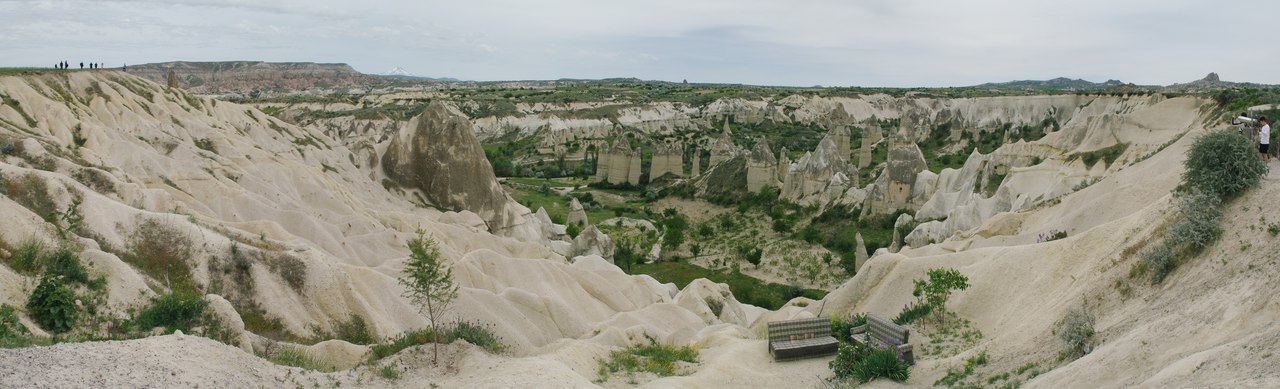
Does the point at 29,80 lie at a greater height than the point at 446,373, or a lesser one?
greater

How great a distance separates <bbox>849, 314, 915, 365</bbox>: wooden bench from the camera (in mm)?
12352

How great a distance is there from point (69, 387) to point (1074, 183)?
28760mm

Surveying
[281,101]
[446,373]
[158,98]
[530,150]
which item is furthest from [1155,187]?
[281,101]

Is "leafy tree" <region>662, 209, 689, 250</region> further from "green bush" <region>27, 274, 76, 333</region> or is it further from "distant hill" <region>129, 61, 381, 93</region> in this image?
"distant hill" <region>129, 61, 381, 93</region>

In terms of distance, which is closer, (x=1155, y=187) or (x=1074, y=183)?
(x=1155, y=187)

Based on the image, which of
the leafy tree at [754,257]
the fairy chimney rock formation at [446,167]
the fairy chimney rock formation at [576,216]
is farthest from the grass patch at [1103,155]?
the fairy chimney rock formation at [446,167]

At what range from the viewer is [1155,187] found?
746 inches

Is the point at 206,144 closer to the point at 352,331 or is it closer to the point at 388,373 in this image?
the point at 352,331

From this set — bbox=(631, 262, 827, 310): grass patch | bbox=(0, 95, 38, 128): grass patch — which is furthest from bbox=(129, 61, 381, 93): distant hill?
bbox=(631, 262, 827, 310): grass patch

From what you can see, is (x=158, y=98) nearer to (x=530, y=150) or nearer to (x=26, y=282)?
(x=26, y=282)

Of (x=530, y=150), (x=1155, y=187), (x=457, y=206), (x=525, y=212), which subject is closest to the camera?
(x=1155, y=187)

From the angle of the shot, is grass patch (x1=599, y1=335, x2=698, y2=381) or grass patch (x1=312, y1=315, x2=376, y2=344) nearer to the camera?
grass patch (x1=599, y1=335, x2=698, y2=381)

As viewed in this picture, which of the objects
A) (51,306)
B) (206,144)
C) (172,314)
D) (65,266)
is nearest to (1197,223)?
(172,314)

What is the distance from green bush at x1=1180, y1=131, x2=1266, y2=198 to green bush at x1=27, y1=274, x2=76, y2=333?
16602 millimetres
